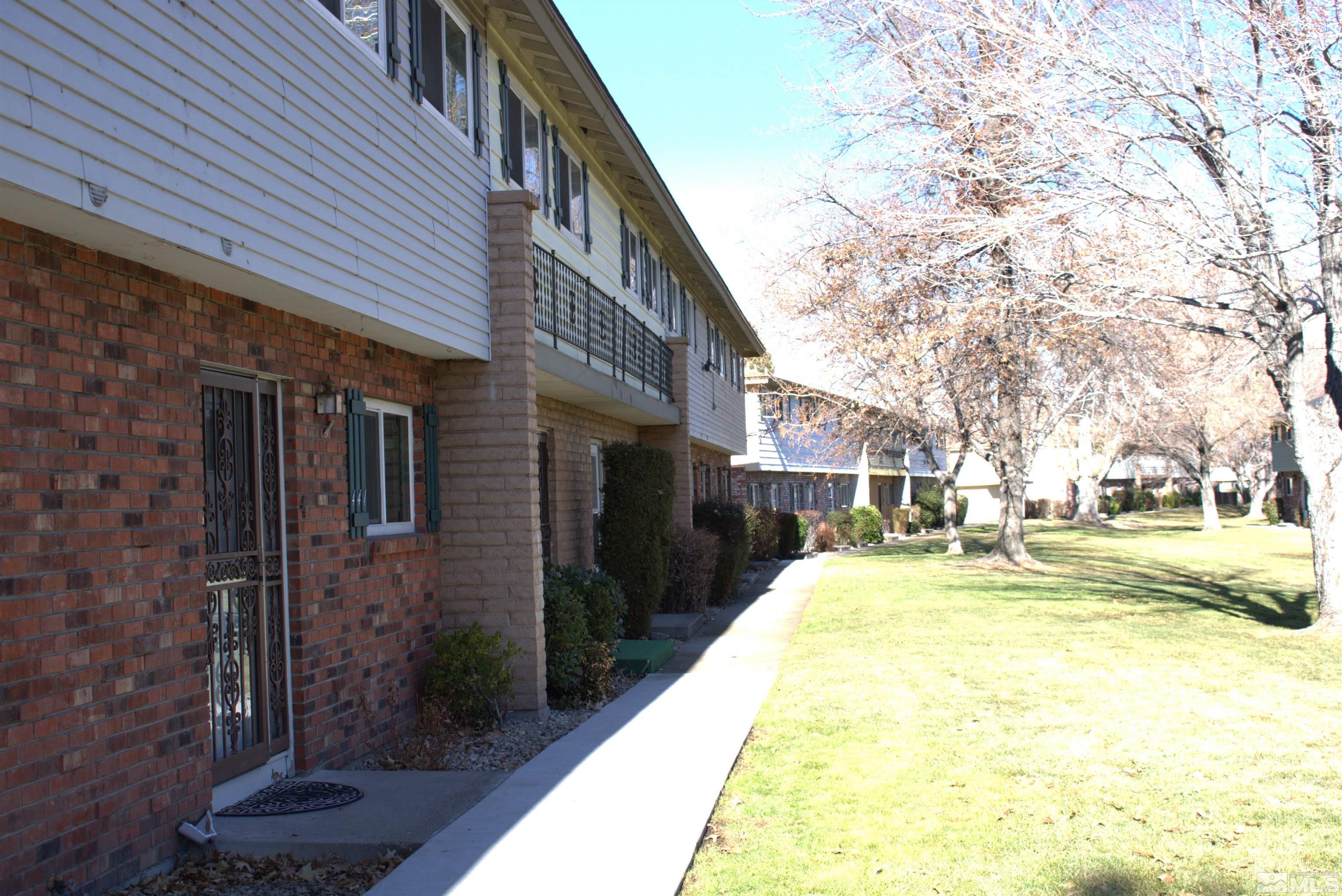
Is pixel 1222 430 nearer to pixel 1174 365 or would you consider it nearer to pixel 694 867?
pixel 1174 365

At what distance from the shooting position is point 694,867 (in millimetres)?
5078

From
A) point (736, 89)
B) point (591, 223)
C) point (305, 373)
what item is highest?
point (736, 89)

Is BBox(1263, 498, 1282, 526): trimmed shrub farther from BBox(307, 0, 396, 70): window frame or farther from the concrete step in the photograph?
BBox(307, 0, 396, 70): window frame

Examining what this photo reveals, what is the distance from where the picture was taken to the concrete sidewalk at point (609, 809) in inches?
187

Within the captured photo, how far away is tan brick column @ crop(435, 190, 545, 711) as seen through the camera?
8.38 m

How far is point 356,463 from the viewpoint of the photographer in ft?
23.0

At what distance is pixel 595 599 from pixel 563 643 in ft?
3.49

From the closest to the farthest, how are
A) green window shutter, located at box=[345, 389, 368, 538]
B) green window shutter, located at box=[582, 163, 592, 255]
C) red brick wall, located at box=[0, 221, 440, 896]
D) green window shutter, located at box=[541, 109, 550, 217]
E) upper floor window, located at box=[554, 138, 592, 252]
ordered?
red brick wall, located at box=[0, 221, 440, 896] → green window shutter, located at box=[345, 389, 368, 538] → green window shutter, located at box=[541, 109, 550, 217] → upper floor window, located at box=[554, 138, 592, 252] → green window shutter, located at box=[582, 163, 592, 255]

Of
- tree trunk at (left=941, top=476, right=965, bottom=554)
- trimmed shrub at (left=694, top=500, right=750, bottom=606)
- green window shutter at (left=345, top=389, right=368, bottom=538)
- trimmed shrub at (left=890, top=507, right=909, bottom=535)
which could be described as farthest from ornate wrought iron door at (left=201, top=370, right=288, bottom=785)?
trimmed shrub at (left=890, top=507, right=909, bottom=535)

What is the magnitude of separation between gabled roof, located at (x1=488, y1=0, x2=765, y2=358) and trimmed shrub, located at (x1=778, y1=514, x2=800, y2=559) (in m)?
10.4

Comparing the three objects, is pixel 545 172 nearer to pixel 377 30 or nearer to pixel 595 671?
pixel 377 30

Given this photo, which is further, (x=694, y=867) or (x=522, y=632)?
(x=522, y=632)

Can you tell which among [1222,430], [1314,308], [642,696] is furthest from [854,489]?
[642,696]

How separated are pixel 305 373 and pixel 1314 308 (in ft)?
38.9
